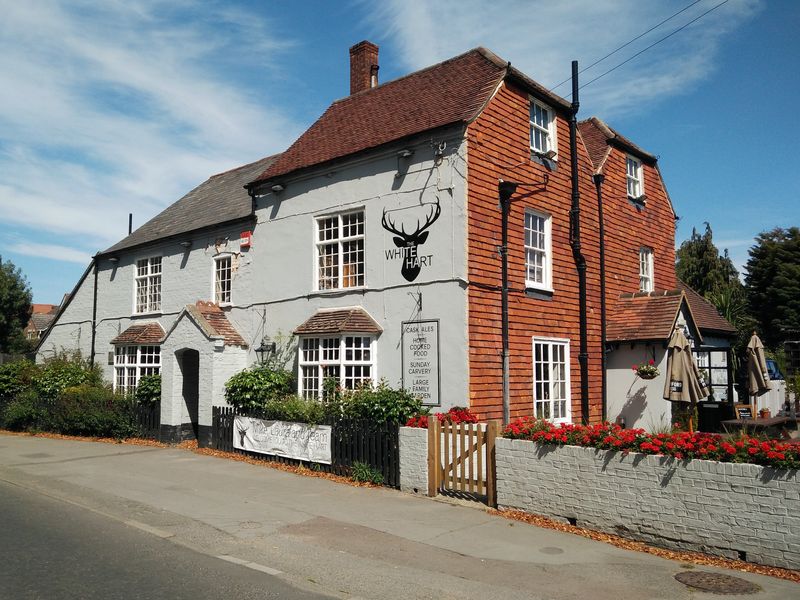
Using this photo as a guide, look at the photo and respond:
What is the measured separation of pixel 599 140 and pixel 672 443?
42.7ft

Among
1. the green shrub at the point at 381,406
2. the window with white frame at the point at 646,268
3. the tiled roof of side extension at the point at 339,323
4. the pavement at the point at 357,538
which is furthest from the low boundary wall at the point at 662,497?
the window with white frame at the point at 646,268

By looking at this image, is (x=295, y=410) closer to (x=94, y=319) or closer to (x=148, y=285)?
(x=148, y=285)

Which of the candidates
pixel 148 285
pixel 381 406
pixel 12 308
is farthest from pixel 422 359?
pixel 12 308

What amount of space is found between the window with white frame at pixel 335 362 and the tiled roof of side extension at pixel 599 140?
28.4 ft

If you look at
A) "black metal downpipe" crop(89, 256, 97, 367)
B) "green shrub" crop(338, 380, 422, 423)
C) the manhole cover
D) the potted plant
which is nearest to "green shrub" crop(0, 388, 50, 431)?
"black metal downpipe" crop(89, 256, 97, 367)

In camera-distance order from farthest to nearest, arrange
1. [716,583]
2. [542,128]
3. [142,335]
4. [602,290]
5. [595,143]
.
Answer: [142,335]
[595,143]
[602,290]
[542,128]
[716,583]

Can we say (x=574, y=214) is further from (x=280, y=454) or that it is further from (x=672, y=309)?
(x=280, y=454)

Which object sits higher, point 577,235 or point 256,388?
point 577,235

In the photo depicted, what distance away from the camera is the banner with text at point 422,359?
539 inches

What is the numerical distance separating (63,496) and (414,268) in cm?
787

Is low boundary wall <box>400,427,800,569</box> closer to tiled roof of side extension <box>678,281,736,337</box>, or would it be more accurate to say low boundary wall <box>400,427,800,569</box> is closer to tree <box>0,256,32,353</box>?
tiled roof of side extension <box>678,281,736,337</box>

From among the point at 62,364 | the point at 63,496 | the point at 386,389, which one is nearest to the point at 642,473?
the point at 386,389

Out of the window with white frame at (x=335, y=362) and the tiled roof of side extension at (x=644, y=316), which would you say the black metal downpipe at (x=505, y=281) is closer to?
the window with white frame at (x=335, y=362)

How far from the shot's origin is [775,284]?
143ft
